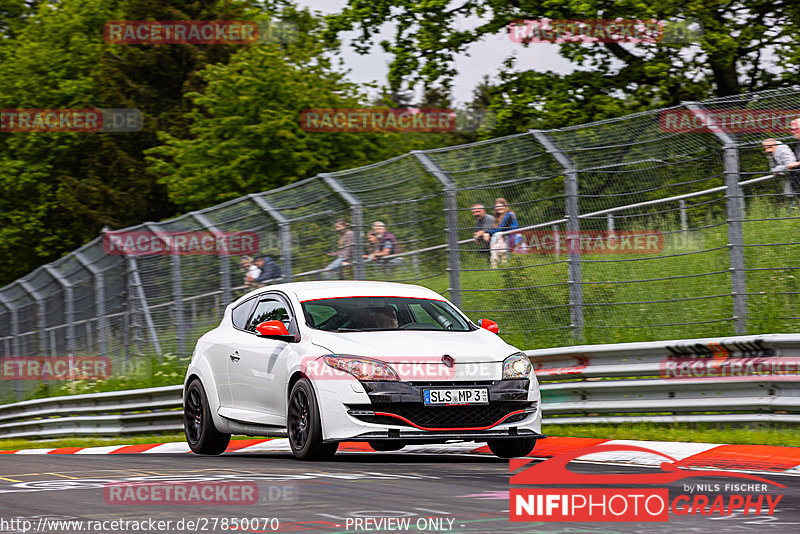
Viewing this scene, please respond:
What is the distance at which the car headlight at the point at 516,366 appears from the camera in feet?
31.2

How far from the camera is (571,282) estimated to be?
12367mm

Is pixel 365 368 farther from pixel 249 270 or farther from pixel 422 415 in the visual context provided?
pixel 249 270

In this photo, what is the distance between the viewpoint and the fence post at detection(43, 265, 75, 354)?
22.3 m

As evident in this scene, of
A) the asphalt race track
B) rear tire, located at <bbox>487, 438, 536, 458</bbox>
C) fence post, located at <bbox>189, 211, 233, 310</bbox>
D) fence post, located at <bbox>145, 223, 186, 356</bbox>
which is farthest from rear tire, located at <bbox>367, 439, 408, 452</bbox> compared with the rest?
fence post, located at <bbox>145, 223, 186, 356</bbox>

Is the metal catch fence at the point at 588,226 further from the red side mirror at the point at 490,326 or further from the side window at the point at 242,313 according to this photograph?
the side window at the point at 242,313

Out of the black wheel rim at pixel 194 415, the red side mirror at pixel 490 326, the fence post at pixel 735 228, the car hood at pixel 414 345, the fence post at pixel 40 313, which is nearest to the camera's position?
the car hood at pixel 414 345

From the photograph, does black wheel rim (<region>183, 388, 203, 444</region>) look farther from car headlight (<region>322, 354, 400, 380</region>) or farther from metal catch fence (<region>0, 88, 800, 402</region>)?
metal catch fence (<region>0, 88, 800, 402</region>)

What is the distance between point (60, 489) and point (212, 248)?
1002cm

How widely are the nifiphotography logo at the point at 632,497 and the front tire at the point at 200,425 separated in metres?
4.42

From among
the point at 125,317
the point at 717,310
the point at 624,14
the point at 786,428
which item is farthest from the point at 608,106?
the point at 786,428

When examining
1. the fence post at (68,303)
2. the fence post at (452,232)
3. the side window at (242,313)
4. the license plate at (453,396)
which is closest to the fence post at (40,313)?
the fence post at (68,303)

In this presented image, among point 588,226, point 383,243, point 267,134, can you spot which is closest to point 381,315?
point 588,226

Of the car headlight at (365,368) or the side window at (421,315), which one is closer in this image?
the car headlight at (365,368)

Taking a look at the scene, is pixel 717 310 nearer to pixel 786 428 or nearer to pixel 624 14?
pixel 786 428
